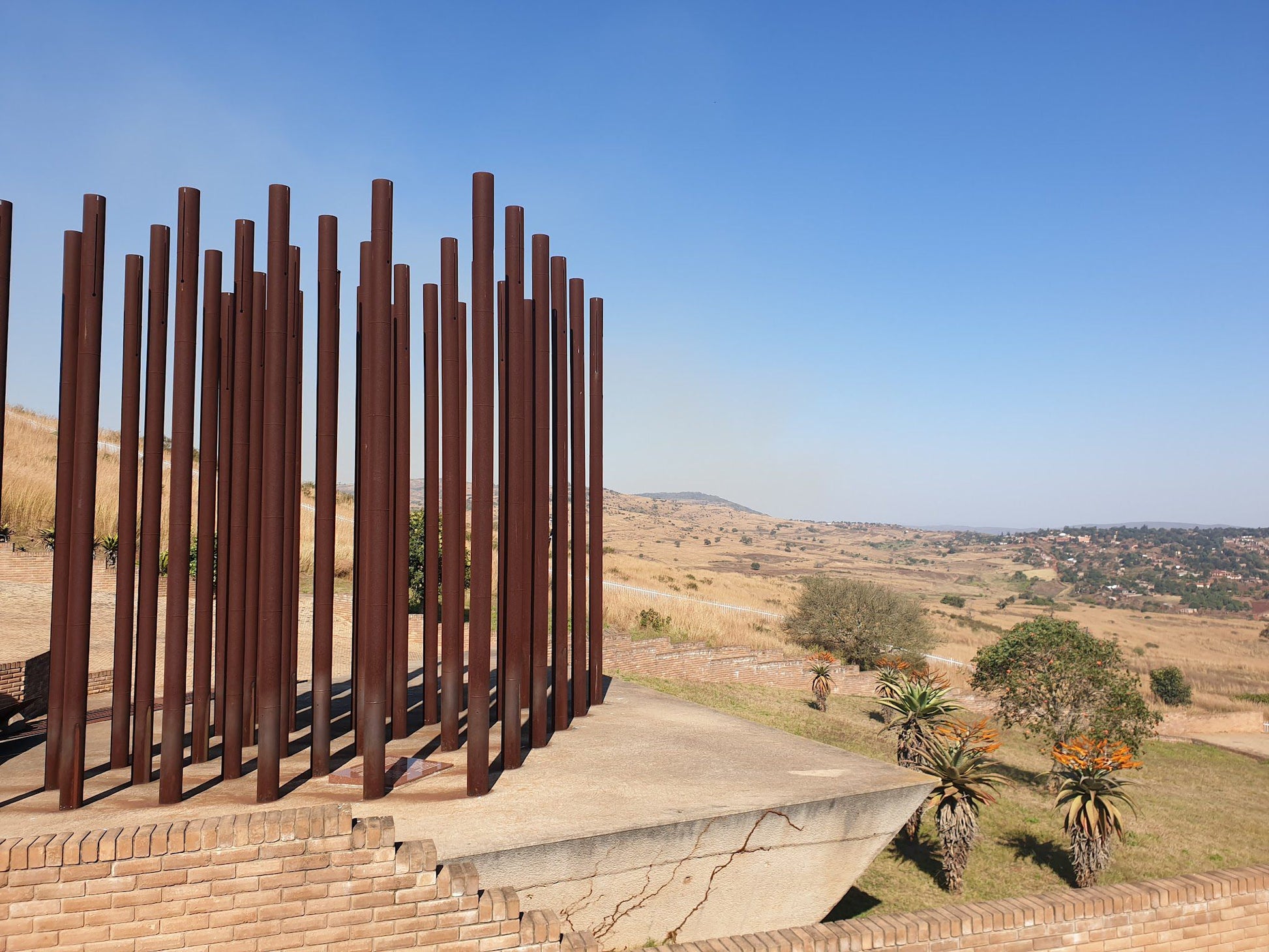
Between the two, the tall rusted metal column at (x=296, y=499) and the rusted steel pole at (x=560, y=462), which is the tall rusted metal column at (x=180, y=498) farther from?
the rusted steel pole at (x=560, y=462)

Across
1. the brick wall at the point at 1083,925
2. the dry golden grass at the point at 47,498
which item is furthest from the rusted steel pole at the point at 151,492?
Result: the dry golden grass at the point at 47,498

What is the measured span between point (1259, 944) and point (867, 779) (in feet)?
13.3

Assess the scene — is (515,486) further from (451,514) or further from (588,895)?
(588,895)

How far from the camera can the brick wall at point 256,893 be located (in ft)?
18.2

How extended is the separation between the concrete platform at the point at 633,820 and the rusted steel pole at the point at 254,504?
1.20m

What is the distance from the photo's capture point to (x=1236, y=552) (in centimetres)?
16712

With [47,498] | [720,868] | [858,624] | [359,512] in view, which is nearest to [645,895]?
[720,868]

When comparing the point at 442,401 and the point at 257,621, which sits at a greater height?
the point at 442,401

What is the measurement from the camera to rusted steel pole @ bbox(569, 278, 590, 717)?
12.2 meters

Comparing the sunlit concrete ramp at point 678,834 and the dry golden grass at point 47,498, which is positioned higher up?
the dry golden grass at point 47,498

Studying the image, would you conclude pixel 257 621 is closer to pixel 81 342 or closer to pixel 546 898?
pixel 81 342

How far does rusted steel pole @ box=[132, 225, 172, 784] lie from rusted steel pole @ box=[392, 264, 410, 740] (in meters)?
2.70

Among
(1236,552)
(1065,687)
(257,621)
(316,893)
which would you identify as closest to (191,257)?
(257,621)

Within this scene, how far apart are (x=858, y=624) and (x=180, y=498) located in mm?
28267
